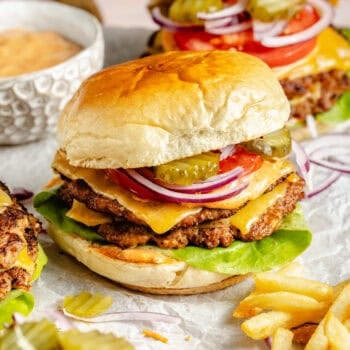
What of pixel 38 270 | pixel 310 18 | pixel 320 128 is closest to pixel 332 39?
pixel 310 18

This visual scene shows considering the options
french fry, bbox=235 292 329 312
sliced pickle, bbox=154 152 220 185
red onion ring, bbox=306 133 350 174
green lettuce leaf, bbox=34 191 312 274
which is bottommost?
red onion ring, bbox=306 133 350 174

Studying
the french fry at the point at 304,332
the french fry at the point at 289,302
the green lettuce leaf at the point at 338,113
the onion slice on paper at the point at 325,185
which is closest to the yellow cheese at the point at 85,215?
the french fry at the point at 289,302

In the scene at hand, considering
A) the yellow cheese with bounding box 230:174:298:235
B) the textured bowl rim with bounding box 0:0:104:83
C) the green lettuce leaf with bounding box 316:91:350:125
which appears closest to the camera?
the yellow cheese with bounding box 230:174:298:235

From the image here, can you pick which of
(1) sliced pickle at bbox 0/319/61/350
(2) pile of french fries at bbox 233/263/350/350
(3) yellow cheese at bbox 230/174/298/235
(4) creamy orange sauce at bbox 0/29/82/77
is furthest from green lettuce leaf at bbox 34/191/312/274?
(4) creamy orange sauce at bbox 0/29/82/77

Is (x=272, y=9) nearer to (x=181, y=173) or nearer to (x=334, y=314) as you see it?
(x=181, y=173)

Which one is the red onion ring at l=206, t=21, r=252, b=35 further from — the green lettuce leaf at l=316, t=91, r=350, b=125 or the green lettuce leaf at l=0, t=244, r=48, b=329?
the green lettuce leaf at l=0, t=244, r=48, b=329

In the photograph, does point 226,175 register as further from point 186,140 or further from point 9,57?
point 9,57

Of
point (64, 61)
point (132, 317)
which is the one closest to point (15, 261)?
point (132, 317)
